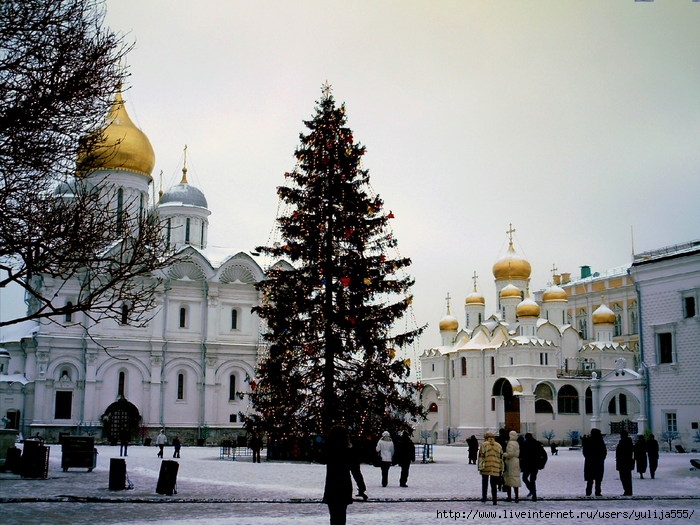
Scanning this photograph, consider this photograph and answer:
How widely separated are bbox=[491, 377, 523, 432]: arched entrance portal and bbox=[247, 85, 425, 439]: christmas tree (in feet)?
114

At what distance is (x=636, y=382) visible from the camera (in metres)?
39.6

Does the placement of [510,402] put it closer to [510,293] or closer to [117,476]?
[510,293]

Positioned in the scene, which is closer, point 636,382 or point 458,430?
point 636,382

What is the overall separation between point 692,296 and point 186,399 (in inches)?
1168

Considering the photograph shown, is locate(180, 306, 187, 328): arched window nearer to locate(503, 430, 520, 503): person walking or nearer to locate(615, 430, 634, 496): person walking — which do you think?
locate(615, 430, 634, 496): person walking

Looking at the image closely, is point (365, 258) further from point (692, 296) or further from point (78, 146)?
point (692, 296)

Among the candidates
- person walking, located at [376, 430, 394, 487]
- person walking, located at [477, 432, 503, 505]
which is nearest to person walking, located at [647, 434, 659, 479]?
person walking, located at [376, 430, 394, 487]

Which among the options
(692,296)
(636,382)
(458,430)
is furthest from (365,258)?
(458,430)

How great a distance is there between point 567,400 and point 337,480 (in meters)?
51.0

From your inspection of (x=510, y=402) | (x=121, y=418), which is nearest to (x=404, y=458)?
(x=121, y=418)

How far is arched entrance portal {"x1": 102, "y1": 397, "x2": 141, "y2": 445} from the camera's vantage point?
1900 inches

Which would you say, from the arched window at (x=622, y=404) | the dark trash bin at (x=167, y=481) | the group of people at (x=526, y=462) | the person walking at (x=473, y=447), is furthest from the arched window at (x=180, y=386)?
the dark trash bin at (x=167, y=481)

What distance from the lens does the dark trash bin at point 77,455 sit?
70.4 feet

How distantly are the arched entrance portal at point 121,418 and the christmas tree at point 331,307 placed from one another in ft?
92.3
